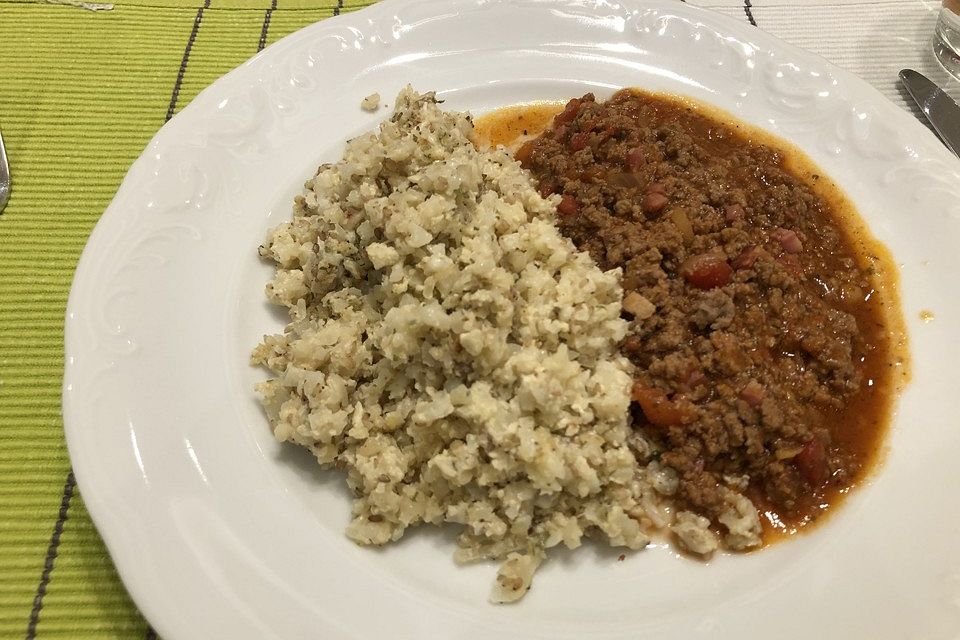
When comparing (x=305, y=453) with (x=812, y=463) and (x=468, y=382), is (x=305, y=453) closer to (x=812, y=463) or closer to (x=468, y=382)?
(x=468, y=382)

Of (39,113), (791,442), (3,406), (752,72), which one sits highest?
(752,72)

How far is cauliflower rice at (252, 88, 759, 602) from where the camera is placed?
2.68 meters

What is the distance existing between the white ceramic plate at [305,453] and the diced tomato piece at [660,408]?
58 cm

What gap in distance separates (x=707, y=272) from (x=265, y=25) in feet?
12.3

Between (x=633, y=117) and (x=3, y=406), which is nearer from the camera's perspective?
(x=3, y=406)

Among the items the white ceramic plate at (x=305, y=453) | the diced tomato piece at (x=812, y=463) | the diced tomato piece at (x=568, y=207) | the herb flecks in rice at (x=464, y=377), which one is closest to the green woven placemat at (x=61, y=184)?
the white ceramic plate at (x=305, y=453)

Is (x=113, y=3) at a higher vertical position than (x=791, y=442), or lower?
lower

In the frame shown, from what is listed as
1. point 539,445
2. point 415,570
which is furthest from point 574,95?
point 415,570

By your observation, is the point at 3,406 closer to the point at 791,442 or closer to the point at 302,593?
the point at 302,593

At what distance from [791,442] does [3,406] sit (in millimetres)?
3785

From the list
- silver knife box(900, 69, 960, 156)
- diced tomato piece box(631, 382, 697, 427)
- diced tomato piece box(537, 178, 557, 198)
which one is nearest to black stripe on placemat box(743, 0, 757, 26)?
silver knife box(900, 69, 960, 156)

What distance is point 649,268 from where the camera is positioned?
3232 millimetres

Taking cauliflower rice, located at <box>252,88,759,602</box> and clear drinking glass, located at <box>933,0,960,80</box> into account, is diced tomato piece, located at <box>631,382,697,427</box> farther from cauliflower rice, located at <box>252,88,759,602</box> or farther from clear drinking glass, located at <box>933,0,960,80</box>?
clear drinking glass, located at <box>933,0,960,80</box>

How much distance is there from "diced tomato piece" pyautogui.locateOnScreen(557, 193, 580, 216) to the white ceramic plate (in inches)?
44.2
